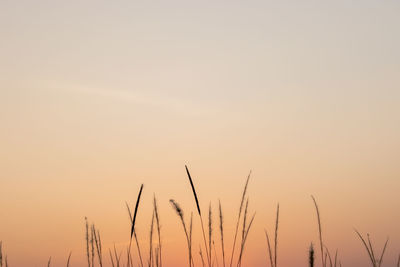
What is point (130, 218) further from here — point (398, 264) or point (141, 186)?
point (398, 264)

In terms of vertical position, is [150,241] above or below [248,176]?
below

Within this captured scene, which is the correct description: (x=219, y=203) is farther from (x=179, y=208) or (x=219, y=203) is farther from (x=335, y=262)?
(x=335, y=262)

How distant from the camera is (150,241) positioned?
6.12m

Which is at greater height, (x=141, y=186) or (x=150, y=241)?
(x=141, y=186)

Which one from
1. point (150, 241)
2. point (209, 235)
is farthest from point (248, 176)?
A: point (150, 241)

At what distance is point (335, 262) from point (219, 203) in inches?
52.1

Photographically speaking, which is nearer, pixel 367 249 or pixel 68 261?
pixel 367 249

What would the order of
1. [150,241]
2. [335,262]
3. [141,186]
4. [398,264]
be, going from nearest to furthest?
[141,186]
[398,264]
[335,262]
[150,241]

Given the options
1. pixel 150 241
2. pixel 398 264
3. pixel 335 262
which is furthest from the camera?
pixel 150 241

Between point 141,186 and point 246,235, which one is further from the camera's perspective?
point 246,235

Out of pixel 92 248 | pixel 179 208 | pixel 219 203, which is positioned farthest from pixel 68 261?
pixel 219 203

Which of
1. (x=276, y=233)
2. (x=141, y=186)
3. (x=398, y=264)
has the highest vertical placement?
(x=141, y=186)

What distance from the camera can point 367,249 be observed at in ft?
16.6

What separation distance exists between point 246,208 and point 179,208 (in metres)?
0.77
